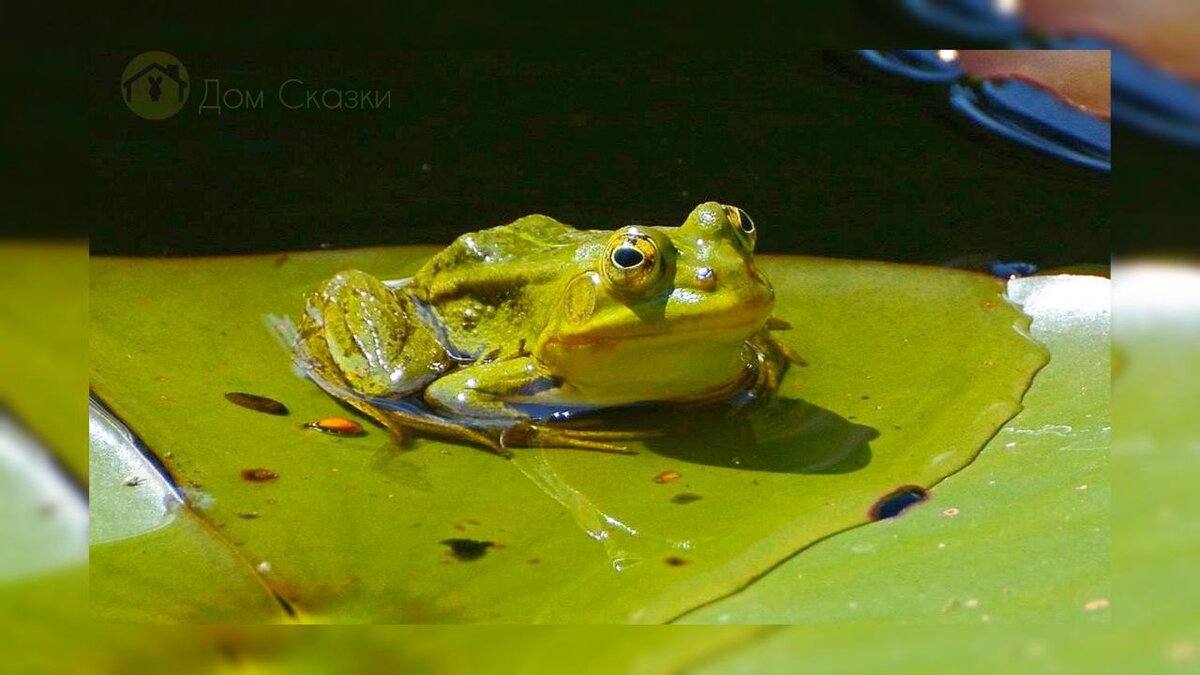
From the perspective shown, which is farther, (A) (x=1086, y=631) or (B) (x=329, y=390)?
(B) (x=329, y=390)

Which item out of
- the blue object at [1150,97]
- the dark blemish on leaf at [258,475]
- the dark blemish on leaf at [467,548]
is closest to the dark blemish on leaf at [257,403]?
the dark blemish on leaf at [258,475]

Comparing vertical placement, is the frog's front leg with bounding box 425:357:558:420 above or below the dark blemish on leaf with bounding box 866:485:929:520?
below

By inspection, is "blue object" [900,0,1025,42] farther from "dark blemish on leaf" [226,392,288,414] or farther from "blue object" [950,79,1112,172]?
"dark blemish on leaf" [226,392,288,414]

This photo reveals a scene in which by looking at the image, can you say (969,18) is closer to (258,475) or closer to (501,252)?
(501,252)

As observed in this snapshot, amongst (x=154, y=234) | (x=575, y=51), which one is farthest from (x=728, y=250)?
(x=154, y=234)

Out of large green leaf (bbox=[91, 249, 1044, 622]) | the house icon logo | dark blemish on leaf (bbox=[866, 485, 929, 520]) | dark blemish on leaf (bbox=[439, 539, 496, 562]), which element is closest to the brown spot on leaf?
large green leaf (bbox=[91, 249, 1044, 622])

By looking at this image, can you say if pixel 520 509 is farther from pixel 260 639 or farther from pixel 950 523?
pixel 950 523

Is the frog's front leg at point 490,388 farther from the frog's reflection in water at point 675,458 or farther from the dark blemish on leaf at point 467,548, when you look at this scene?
the dark blemish on leaf at point 467,548
